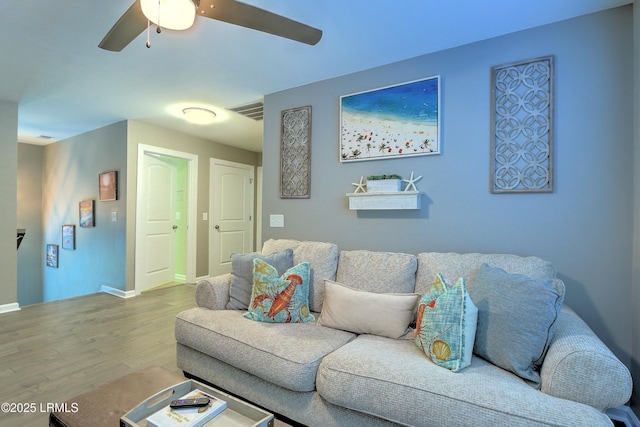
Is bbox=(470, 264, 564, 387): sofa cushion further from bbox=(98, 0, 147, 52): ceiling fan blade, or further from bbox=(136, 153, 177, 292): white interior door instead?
bbox=(136, 153, 177, 292): white interior door

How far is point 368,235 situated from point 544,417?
5.43 feet

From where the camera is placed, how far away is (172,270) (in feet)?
16.3

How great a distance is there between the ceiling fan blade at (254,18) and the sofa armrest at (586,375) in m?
1.85

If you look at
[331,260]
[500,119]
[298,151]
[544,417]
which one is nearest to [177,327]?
[331,260]

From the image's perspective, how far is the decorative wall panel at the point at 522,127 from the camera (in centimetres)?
196

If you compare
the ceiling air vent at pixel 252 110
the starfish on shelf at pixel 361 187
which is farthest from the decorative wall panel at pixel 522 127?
the ceiling air vent at pixel 252 110

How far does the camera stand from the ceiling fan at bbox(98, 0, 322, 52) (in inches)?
54.6

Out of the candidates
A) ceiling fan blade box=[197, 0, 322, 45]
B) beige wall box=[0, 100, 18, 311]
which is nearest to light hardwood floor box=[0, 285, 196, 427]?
beige wall box=[0, 100, 18, 311]

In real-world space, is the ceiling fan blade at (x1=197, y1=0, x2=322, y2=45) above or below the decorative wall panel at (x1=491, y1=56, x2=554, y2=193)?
above

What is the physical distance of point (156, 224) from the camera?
15.1ft

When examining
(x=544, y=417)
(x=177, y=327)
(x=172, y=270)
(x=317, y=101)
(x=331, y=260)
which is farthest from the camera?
(x=172, y=270)

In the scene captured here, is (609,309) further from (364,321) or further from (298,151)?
(298,151)

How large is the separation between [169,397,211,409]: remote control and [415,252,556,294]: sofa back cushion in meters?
1.32

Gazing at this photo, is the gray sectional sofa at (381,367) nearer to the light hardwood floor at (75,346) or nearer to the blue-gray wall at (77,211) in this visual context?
the light hardwood floor at (75,346)
